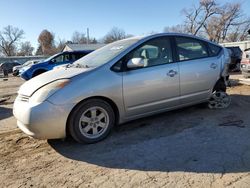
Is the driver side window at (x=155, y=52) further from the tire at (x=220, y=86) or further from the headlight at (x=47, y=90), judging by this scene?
the tire at (x=220, y=86)

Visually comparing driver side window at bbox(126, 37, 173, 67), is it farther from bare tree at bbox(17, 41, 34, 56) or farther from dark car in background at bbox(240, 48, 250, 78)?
bare tree at bbox(17, 41, 34, 56)

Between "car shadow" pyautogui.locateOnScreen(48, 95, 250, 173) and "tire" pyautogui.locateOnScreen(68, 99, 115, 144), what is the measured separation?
135mm

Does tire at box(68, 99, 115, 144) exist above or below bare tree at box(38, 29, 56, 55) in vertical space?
below

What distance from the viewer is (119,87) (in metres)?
4.24

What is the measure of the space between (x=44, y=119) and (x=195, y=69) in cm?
294

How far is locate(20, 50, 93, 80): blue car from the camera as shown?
13609mm

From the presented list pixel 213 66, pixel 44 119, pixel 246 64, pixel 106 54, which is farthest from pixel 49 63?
pixel 44 119

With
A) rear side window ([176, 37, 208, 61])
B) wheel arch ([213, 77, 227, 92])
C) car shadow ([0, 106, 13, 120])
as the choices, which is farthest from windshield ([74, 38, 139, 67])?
car shadow ([0, 106, 13, 120])

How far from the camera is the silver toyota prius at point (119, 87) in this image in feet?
12.6

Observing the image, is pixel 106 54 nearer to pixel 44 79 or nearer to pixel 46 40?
pixel 44 79

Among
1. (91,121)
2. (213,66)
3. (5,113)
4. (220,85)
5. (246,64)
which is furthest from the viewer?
(246,64)

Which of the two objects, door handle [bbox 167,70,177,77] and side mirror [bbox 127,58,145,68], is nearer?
side mirror [bbox 127,58,145,68]

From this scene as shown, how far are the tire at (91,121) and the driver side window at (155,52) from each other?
3.43 feet

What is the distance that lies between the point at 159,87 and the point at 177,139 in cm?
98
